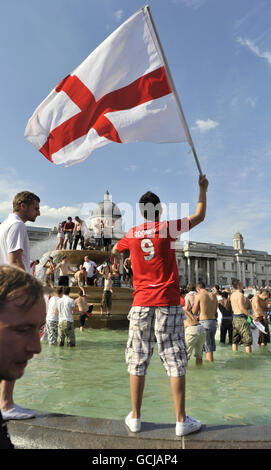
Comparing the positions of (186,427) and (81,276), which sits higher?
(81,276)

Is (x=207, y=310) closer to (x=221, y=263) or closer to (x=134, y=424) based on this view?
(x=134, y=424)

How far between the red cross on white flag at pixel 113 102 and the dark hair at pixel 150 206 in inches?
28.7

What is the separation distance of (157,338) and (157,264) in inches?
23.4

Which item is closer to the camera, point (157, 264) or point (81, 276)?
point (157, 264)

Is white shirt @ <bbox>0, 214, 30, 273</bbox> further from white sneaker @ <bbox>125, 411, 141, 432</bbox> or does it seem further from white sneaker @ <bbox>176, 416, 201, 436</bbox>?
white sneaker @ <bbox>176, 416, 201, 436</bbox>

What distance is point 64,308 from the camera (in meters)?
8.08

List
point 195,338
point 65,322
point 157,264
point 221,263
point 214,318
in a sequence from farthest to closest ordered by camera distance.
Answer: point 221,263
point 65,322
point 214,318
point 195,338
point 157,264

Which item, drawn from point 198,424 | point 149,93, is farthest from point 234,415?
point 149,93

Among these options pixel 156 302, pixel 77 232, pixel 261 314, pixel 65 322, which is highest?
pixel 77 232

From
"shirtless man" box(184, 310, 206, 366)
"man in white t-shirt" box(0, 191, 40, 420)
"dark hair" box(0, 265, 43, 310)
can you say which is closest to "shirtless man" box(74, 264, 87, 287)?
"shirtless man" box(184, 310, 206, 366)

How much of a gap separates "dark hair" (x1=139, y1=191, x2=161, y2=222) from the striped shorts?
32.5 inches

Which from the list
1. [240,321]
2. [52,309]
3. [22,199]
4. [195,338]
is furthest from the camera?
[240,321]

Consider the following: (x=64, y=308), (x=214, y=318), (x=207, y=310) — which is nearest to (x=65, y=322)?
(x=64, y=308)
